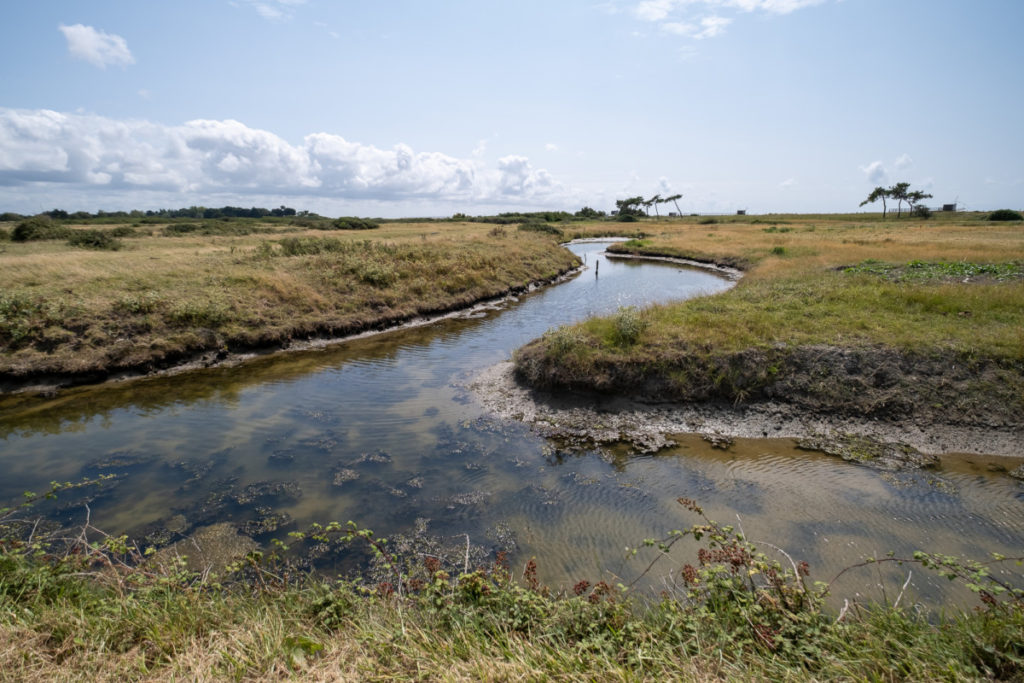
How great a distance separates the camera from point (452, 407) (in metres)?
16.7

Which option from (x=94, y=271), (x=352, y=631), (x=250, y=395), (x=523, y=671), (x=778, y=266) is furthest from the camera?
(x=778, y=266)

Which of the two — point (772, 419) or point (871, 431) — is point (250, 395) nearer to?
point (772, 419)

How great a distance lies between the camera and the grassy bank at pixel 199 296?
20.3 meters

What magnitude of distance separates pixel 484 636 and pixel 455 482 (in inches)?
266

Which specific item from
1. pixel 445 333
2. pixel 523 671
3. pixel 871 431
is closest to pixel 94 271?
pixel 445 333

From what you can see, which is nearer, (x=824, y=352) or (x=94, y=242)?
(x=824, y=352)

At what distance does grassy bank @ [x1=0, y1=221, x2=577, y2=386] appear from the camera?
20.3 metres

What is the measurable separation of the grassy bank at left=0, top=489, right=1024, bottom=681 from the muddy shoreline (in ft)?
55.1

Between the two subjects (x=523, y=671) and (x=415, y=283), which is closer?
(x=523, y=671)

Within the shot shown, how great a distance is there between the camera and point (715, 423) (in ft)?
47.3

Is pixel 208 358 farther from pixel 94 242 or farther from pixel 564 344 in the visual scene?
pixel 94 242

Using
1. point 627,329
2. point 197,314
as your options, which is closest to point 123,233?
point 197,314

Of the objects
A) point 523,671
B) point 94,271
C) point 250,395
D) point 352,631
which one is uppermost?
point 94,271

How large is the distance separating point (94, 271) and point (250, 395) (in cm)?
1715
